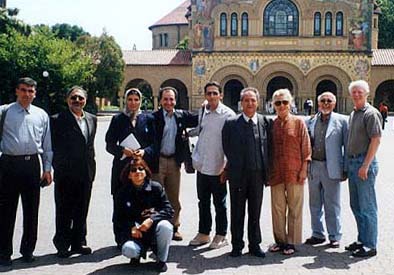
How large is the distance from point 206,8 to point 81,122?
42330 mm

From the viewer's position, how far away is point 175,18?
69250 mm

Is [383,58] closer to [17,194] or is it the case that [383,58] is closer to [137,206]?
[137,206]

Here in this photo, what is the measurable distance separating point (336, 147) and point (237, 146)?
4.91 ft

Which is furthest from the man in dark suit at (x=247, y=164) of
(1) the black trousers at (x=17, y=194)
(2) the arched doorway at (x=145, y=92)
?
(2) the arched doorway at (x=145, y=92)

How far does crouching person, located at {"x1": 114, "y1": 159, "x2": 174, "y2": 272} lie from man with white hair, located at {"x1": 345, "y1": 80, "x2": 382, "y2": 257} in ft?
8.25

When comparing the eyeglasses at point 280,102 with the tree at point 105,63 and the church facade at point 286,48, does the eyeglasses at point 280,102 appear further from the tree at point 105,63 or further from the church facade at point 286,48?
the church facade at point 286,48

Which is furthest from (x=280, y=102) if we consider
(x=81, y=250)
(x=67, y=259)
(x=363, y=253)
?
(x=67, y=259)

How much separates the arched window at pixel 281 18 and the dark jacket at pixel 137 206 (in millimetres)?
42448

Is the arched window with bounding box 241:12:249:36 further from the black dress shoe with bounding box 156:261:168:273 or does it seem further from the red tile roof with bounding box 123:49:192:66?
the black dress shoe with bounding box 156:261:168:273

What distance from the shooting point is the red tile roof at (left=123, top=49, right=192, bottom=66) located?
50.2 meters

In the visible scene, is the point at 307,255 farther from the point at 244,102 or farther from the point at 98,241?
the point at 98,241

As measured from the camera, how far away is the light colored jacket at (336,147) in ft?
25.4

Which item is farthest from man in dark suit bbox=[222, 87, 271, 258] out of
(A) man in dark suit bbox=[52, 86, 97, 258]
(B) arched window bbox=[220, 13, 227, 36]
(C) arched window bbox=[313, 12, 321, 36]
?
(C) arched window bbox=[313, 12, 321, 36]

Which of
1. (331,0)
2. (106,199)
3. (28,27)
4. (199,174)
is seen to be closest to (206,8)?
(331,0)
